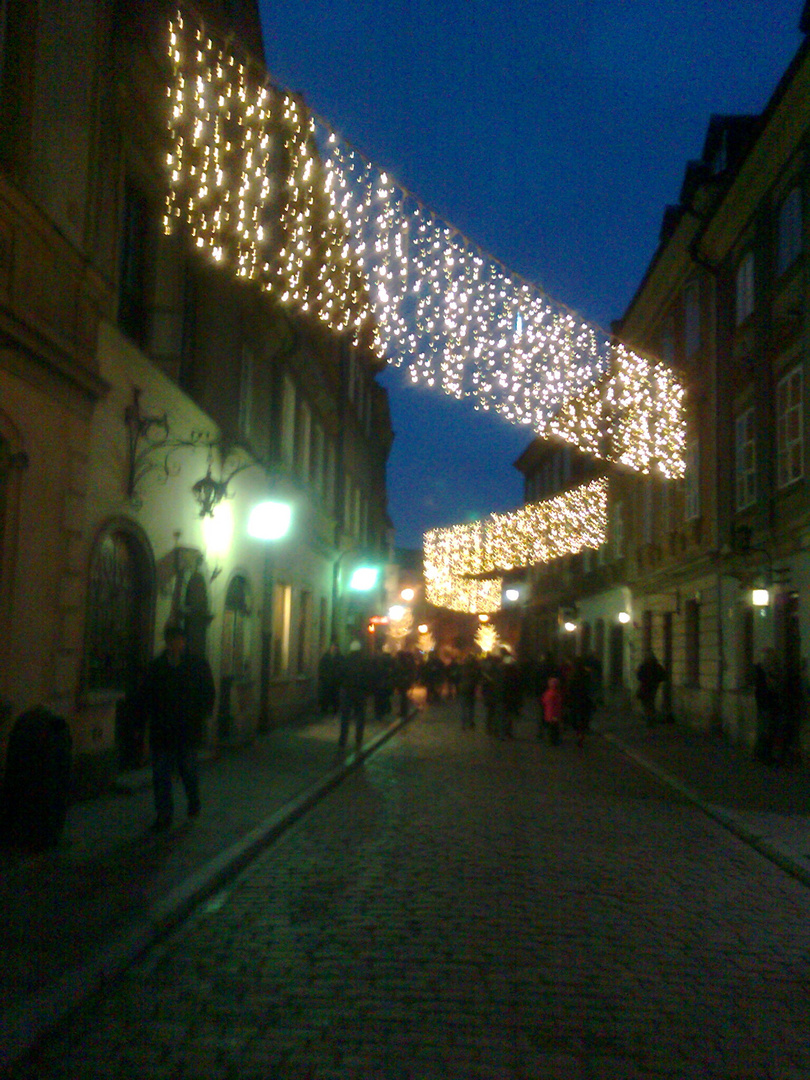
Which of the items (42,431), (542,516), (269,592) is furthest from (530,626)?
(42,431)

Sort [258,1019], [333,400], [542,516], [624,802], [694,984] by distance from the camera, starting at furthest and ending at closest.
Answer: [542,516], [333,400], [624,802], [694,984], [258,1019]

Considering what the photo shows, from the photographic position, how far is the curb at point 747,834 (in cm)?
880

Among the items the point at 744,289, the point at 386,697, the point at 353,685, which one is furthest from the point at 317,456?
the point at 744,289

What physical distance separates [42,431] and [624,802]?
25.3 feet

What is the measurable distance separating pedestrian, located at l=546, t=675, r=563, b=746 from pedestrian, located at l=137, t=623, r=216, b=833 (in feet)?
39.8

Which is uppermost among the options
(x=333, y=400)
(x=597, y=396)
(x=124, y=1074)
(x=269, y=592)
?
(x=333, y=400)

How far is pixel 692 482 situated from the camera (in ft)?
80.4

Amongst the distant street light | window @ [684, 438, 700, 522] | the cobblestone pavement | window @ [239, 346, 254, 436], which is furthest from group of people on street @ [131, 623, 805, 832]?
window @ [239, 346, 254, 436]

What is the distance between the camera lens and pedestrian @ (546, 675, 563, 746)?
68.3 feet

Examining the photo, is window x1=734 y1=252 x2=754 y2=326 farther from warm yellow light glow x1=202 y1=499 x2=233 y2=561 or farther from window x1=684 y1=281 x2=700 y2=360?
warm yellow light glow x1=202 y1=499 x2=233 y2=561

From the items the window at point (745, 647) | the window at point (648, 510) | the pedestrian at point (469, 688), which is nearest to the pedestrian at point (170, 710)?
the window at point (745, 647)

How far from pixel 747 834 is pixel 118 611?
6871 mm

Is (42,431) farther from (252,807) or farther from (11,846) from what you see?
(252,807)

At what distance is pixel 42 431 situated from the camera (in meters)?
9.51
